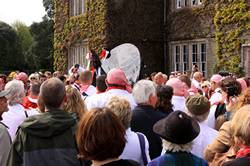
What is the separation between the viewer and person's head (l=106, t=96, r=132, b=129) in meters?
4.69

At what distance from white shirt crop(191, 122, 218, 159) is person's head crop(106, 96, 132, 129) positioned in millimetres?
884

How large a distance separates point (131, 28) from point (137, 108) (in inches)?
771

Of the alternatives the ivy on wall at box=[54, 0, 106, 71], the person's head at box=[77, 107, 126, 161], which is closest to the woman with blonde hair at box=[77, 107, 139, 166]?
the person's head at box=[77, 107, 126, 161]

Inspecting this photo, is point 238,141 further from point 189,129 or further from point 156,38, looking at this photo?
point 156,38

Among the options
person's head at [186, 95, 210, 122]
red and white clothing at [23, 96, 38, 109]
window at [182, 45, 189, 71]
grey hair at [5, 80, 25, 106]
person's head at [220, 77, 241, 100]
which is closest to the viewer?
person's head at [186, 95, 210, 122]

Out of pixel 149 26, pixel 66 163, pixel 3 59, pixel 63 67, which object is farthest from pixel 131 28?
pixel 3 59

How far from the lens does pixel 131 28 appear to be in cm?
2512

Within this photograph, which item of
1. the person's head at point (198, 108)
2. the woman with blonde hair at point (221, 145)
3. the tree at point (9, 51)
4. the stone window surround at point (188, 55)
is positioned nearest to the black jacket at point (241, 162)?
the woman with blonde hair at point (221, 145)

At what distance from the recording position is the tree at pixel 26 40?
54.8m

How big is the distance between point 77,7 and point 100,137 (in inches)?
1020

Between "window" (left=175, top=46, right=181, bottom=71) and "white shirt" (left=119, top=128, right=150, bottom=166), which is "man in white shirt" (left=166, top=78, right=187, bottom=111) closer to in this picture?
"white shirt" (left=119, top=128, right=150, bottom=166)

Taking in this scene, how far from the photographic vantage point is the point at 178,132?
3.76 metres

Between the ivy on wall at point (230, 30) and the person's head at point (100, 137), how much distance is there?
56.2 feet

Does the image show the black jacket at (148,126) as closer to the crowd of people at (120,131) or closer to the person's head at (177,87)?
the crowd of people at (120,131)
